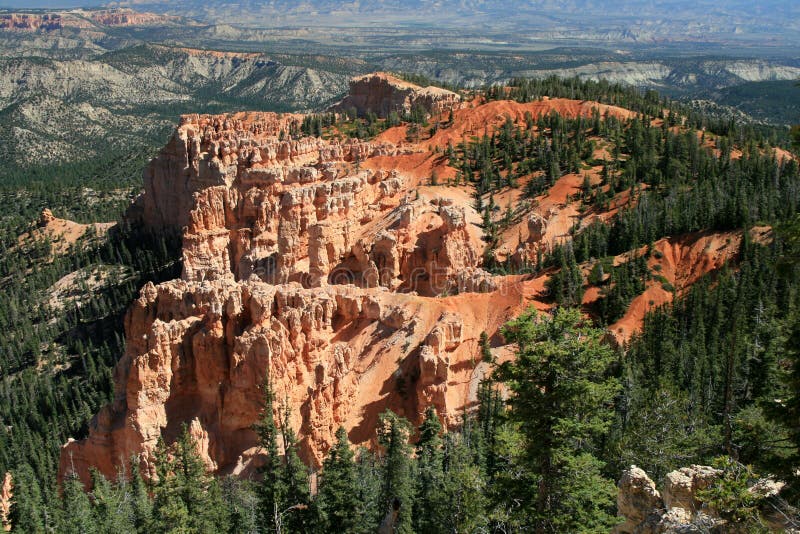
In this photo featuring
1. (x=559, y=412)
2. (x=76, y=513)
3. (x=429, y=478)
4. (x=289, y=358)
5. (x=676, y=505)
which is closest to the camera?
(x=676, y=505)

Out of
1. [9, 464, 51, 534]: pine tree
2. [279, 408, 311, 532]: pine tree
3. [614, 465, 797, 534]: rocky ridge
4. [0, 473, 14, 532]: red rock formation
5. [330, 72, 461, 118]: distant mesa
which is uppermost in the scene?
[330, 72, 461, 118]: distant mesa

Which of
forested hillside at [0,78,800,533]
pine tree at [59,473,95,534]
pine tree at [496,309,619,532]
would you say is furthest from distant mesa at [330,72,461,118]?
pine tree at [496,309,619,532]

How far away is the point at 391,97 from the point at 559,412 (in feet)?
423

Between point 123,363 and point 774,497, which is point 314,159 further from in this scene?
point 774,497

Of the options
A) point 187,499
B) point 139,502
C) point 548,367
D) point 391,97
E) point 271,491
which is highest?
point 391,97

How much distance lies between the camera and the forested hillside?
1889 cm

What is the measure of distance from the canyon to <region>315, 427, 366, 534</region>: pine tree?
39.0 feet

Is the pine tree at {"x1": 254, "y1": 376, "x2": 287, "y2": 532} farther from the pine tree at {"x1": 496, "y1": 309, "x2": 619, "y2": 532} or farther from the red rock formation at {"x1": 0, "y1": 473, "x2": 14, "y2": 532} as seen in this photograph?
the pine tree at {"x1": 496, "y1": 309, "x2": 619, "y2": 532}

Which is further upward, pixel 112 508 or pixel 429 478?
pixel 429 478

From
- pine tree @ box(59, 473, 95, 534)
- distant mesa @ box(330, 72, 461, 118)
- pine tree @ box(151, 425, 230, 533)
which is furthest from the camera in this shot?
distant mesa @ box(330, 72, 461, 118)

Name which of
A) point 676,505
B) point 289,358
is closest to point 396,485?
point 676,505

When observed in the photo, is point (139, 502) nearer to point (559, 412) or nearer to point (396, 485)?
point (396, 485)

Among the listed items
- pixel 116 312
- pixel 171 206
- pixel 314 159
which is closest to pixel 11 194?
pixel 171 206

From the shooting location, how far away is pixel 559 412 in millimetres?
18609
